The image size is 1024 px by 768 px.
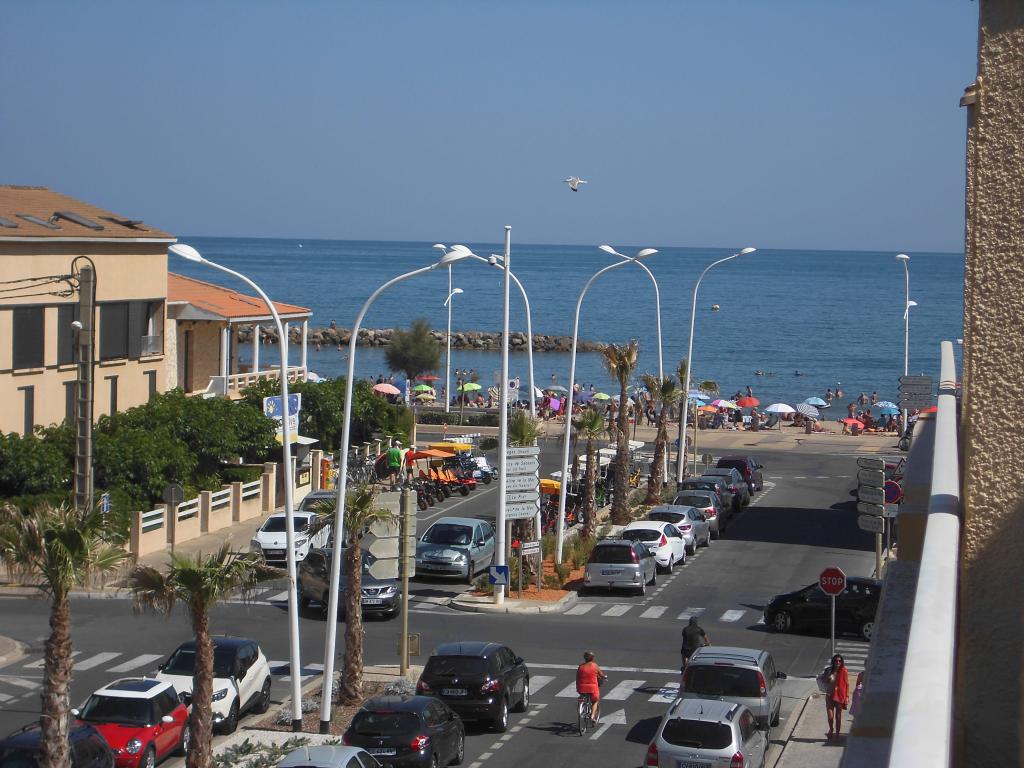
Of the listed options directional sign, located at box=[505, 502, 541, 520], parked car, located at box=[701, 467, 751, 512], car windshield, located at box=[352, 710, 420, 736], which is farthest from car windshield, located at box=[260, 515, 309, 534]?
car windshield, located at box=[352, 710, 420, 736]

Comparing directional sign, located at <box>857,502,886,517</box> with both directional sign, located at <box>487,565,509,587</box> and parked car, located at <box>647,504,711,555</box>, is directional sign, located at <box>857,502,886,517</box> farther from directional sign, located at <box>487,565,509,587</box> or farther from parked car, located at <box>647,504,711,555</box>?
parked car, located at <box>647,504,711,555</box>

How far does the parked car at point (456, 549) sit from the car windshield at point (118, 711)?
15.5 meters

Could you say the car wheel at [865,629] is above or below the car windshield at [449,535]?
below

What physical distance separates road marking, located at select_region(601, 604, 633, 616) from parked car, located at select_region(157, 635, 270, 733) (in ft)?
34.4

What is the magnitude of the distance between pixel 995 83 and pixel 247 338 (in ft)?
443

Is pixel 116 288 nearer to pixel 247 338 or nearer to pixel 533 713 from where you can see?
pixel 533 713

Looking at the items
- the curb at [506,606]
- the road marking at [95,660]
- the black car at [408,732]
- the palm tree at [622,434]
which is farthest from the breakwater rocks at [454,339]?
the black car at [408,732]

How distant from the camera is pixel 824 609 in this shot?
27609mm

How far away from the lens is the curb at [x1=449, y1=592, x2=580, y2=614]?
99.3 feet

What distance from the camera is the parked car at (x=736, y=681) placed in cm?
1938

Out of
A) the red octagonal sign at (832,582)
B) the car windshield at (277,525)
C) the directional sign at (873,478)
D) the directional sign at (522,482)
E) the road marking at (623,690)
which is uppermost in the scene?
the directional sign at (873,478)

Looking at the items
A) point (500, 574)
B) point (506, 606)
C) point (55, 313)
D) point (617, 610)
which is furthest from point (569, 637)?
point (55, 313)

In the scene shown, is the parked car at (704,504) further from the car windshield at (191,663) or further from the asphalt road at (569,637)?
the car windshield at (191,663)

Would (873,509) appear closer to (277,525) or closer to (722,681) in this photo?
(722,681)
